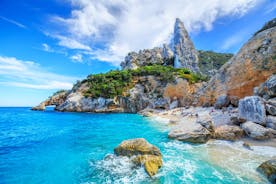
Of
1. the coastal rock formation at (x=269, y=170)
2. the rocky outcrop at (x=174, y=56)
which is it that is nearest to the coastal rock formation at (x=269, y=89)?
the coastal rock formation at (x=269, y=170)

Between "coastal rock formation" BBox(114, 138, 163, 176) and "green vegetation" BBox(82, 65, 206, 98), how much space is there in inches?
1390

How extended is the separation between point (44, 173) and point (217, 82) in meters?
27.8

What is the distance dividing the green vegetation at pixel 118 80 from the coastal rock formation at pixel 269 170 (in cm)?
3819

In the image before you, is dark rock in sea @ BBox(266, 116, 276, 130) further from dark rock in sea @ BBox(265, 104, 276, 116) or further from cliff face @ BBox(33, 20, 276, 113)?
cliff face @ BBox(33, 20, 276, 113)

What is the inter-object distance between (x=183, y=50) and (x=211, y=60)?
24.4m

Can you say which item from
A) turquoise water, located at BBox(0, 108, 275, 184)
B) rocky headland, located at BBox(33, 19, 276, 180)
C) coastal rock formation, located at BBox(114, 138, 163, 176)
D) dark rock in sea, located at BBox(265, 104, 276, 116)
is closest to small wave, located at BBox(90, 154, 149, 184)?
turquoise water, located at BBox(0, 108, 275, 184)

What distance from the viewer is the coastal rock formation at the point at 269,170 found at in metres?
5.58

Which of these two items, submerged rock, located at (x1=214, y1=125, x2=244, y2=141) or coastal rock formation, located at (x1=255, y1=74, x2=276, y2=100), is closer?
submerged rock, located at (x1=214, y1=125, x2=244, y2=141)

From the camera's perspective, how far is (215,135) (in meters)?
11.5

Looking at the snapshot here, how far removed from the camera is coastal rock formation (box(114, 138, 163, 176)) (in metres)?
6.62

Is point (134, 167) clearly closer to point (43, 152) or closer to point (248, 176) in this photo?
point (248, 176)

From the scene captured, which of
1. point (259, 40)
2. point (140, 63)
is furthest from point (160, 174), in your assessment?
point (140, 63)

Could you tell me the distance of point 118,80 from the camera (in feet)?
155

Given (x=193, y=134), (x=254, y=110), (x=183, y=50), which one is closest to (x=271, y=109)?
(x=254, y=110)
